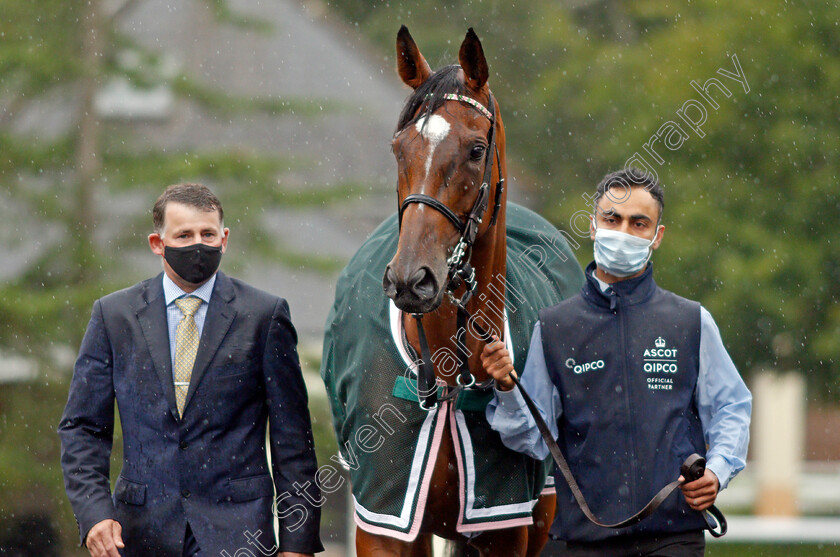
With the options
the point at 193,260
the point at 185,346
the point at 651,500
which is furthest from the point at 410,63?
the point at 651,500

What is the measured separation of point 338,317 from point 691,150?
21.9ft

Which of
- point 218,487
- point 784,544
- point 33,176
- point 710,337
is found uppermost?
point 33,176

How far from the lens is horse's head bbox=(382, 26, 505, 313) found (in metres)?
3.06

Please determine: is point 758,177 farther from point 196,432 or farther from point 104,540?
point 104,540

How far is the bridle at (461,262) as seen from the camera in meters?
3.20

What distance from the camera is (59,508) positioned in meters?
9.59

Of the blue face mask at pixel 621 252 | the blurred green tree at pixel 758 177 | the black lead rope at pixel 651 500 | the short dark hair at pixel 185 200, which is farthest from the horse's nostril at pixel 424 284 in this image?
the blurred green tree at pixel 758 177

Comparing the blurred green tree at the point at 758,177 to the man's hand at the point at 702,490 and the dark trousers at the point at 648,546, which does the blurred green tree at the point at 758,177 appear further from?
the man's hand at the point at 702,490

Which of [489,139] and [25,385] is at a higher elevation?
[489,139]

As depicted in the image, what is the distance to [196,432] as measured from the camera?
3447 mm

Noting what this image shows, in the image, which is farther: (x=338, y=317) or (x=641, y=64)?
(x=641, y=64)

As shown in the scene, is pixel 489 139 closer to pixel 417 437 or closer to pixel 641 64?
pixel 417 437

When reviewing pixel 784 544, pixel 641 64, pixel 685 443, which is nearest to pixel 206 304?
pixel 685 443

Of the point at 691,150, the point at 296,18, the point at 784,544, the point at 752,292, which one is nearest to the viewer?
the point at 752,292
